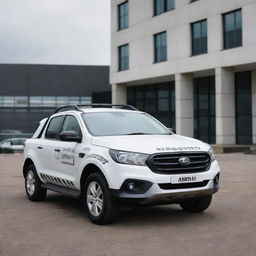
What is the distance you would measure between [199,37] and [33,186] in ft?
80.9

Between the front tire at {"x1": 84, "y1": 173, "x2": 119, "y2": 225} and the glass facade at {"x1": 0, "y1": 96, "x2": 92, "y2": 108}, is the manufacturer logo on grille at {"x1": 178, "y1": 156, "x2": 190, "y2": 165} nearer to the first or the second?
the front tire at {"x1": 84, "y1": 173, "x2": 119, "y2": 225}

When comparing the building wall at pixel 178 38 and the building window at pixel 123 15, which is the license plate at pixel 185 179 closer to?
the building wall at pixel 178 38

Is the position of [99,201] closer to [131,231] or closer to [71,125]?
[131,231]

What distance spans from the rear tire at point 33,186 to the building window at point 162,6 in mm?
27070

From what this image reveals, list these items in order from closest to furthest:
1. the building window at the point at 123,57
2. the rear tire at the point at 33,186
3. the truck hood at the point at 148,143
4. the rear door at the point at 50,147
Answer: the truck hood at the point at 148,143 → the rear door at the point at 50,147 → the rear tire at the point at 33,186 → the building window at the point at 123,57

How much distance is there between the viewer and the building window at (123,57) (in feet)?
131

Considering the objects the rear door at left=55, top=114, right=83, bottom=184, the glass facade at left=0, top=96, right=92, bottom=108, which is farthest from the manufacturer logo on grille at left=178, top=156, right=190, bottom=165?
the glass facade at left=0, top=96, right=92, bottom=108

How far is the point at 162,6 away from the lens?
36.2 m

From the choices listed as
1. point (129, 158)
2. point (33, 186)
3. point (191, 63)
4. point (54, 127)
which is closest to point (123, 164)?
point (129, 158)

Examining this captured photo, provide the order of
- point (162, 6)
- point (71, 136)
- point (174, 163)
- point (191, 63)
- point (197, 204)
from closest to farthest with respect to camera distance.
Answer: point (174, 163) < point (71, 136) < point (197, 204) < point (191, 63) < point (162, 6)

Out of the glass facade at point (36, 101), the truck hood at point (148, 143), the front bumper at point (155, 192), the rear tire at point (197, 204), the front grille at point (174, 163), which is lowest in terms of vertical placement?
the rear tire at point (197, 204)

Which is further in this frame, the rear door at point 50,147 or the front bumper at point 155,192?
the rear door at point 50,147

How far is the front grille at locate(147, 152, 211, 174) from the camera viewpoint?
723 cm

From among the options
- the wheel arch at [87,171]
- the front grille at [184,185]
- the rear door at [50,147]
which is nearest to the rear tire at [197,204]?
the front grille at [184,185]
